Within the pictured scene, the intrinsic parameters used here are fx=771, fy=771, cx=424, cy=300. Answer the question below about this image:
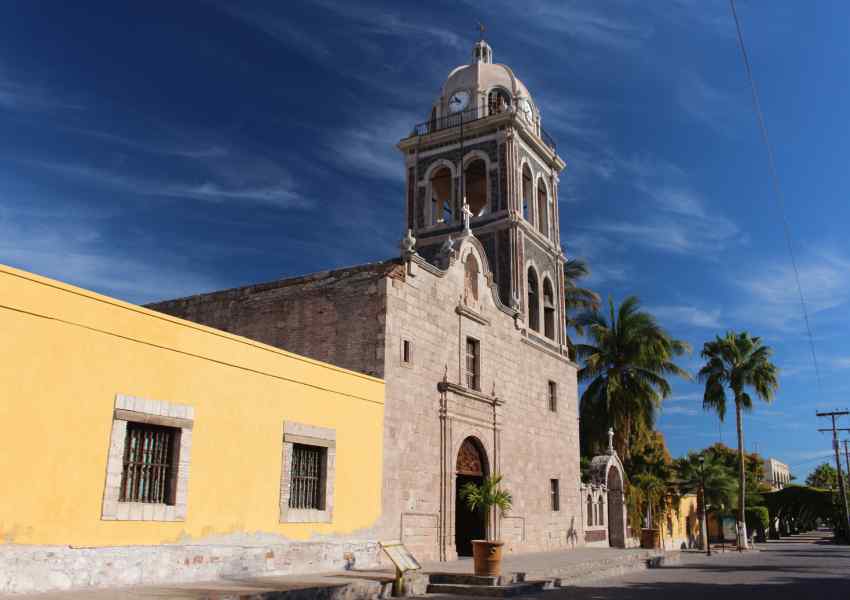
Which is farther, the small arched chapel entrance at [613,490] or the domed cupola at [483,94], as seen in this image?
the domed cupola at [483,94]

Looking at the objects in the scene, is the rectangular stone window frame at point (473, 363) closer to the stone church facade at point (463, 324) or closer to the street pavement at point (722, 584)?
the stone church facade at point (463, 324)

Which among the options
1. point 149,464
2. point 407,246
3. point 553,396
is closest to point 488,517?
point 553,396

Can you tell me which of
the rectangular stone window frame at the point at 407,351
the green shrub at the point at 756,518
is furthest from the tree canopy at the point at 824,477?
the rectangular stone window frame at the point at 407,351

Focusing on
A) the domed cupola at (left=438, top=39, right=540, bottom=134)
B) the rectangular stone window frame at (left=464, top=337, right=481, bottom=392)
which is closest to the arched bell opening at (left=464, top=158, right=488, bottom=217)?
the domed cupola at (left=438, top=39, right=540, bottom=134)

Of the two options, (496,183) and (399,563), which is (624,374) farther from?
(399,563)

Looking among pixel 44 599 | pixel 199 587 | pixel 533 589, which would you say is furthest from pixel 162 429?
pixel 533 589

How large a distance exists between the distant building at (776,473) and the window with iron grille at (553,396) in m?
92.8

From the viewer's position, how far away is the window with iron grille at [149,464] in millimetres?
11836

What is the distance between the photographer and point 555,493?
26609mm

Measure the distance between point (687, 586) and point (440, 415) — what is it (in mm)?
6972

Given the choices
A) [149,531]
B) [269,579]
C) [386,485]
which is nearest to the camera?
[149,531]

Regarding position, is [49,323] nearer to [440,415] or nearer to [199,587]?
[199,587]

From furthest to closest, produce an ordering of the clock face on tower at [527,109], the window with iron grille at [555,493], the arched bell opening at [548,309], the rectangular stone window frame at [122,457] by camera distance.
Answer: the clock face on tower at [527,109]
the arched bell opening at [548,309]
the window with iron grille at [555,493]
the rectangular stone window frame at [122,457]

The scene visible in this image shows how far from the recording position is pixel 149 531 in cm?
1181
